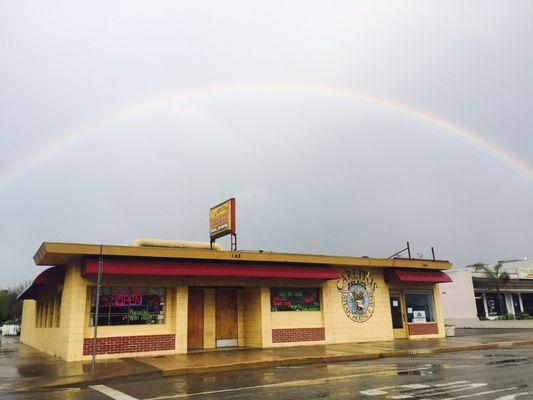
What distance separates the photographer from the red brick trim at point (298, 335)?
62.0 feet

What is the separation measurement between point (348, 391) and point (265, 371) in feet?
13.8

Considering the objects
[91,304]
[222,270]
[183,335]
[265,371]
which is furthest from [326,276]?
[91,304]

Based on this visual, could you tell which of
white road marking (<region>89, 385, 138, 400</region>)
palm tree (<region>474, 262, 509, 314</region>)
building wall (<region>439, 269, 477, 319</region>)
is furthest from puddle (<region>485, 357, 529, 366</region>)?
palm tree (<region>474, 262, 509, 314</region>)

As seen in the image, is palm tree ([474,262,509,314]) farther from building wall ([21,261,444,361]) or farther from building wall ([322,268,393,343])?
building wall ([322,268,393,343])

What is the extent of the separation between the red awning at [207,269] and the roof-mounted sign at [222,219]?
12.8 ft

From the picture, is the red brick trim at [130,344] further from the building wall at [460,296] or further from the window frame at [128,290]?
the building wall at [460,296]

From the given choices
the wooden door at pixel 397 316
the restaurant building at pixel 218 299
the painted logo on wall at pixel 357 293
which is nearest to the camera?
the restaurant building at pixel 218 299

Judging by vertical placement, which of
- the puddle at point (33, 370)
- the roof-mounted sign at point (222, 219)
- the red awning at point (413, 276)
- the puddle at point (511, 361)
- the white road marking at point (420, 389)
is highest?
the roof-mounted sign at point (222, 219)

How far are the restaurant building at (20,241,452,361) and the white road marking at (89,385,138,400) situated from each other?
4.99 meters

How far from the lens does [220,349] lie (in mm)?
18281

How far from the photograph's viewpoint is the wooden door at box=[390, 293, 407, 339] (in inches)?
893

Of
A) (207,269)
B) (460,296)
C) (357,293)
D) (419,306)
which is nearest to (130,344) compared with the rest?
(207,269)

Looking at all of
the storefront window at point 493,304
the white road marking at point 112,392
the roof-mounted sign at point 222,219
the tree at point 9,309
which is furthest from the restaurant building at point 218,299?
the tree at point 9,309

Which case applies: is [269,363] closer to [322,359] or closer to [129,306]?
[322,359]
